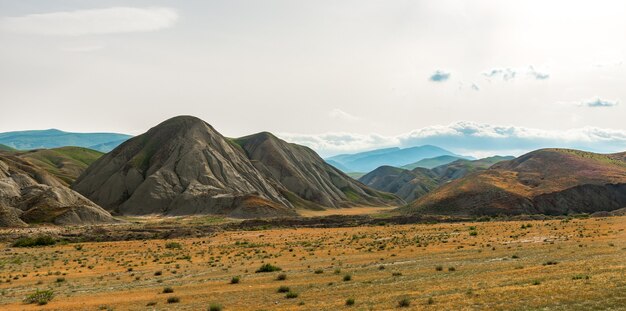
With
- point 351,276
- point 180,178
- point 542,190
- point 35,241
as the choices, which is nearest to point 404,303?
point 351,276

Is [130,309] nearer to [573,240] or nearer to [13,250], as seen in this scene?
[573,240]

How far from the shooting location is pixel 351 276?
3027 cm

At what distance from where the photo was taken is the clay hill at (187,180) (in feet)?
437

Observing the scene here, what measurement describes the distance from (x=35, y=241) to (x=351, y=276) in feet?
191

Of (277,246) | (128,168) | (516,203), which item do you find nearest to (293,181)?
(128,168)

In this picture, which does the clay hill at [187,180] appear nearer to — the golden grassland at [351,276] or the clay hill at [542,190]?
the clay hill at [542,190]

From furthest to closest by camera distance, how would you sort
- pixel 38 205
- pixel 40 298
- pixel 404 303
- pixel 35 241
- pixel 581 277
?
pixel 38 205, pixel 35 241, pixel 40 298, pixel 581 277, pixel 404 303

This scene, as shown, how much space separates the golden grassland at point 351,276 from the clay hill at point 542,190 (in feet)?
216

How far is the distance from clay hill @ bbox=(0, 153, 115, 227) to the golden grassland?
43.3 m

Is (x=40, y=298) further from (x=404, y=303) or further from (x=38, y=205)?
(x=38, y=205)

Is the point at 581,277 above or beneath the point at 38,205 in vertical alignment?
beneath

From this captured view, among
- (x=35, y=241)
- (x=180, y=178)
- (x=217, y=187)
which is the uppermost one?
(x=180, y=178)

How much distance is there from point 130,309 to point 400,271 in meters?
16.9

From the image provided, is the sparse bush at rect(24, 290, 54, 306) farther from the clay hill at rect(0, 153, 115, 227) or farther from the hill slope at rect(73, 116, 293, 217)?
the hill slope at rect(73, 116, 293, 217)
